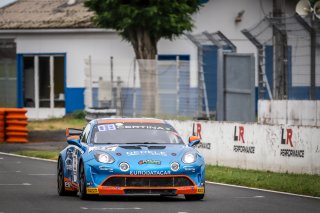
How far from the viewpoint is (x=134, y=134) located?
1752 cm

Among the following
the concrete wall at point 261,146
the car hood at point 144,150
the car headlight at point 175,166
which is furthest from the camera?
the concrete wall at point 261,146

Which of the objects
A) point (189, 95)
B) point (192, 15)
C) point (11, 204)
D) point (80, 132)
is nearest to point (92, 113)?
point (189, 95)

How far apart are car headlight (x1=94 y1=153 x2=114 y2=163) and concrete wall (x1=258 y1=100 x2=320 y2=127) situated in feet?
28.0

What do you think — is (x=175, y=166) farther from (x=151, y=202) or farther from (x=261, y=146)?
(x=261, y=146)

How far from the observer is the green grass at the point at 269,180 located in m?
19.1

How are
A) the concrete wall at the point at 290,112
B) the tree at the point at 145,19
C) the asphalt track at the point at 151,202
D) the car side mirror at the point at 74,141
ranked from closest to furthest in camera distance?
the asphalt track at the point at 151,202, the car side mirror at the point at 74,141, the concrete wall at the point at 290,112, the tree at the point at 145,19

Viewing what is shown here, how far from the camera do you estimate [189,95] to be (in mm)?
33719

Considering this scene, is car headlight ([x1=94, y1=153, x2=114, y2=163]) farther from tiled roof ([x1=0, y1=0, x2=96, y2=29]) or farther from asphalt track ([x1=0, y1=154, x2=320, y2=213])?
tiled roof ([x1=0, y1=0, x2=96, y2=29])

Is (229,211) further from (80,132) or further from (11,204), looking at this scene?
(80,132)

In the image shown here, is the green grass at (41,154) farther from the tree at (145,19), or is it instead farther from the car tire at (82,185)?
the car tire at (82,185)

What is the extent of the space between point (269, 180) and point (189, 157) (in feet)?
15.1

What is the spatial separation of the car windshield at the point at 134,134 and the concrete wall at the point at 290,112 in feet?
23.0

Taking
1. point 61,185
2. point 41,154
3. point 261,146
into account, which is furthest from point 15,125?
point 61,185

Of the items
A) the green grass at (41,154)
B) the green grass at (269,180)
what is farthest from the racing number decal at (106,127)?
the green grass at (41,154)
